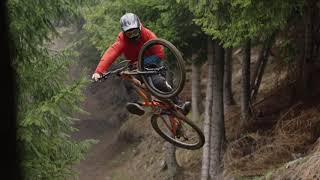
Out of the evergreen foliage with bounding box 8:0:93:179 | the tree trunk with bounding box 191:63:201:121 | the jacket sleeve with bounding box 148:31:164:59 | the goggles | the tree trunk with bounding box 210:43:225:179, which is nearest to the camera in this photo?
the goggles

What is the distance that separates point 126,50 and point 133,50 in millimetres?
105

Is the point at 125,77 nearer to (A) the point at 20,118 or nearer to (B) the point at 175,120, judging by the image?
(B) the point at 175,120

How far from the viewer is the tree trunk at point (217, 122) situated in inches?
634

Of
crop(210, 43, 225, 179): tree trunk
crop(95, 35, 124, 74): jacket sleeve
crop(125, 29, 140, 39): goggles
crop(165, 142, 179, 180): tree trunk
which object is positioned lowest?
crop(165, 142, 179, 180): tree trunk

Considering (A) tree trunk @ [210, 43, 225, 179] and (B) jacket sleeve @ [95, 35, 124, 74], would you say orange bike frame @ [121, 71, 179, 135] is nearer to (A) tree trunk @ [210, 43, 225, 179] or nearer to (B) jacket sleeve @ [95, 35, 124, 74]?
(B) jacket sleeve @ [95, 35, 124, 74]

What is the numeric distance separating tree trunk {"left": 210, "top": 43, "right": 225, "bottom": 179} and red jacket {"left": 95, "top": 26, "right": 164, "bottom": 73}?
747cm

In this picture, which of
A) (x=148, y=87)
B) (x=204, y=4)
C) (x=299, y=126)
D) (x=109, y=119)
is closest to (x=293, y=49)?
(x=299, y=126)

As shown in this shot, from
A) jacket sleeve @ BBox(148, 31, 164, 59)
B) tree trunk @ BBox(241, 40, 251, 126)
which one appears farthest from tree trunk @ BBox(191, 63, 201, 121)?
jacket sleeve @ BBox(148, 31, 164, 59)

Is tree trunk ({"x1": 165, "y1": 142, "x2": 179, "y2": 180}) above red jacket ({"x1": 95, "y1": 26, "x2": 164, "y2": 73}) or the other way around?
the other way around

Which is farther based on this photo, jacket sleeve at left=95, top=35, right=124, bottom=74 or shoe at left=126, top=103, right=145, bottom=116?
shoe at left=126, top=103, right=145, bottom=116

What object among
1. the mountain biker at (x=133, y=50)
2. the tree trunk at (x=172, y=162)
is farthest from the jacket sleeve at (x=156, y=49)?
the tree trunk at (x=172, y=162)

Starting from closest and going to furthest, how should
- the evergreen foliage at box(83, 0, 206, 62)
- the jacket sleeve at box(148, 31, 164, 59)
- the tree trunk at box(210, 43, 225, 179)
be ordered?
the jacket sleeve at box(148, 31, 164, 59) → the evergreen foliage at box(83, 0, 206, 62) → the tree trunk at box(210, 43, 225, 179)

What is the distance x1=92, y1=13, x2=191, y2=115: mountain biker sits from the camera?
8055 millimetres

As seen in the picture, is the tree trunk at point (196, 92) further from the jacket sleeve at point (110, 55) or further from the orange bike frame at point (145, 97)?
the jacket sleeve at point (110, 55)
